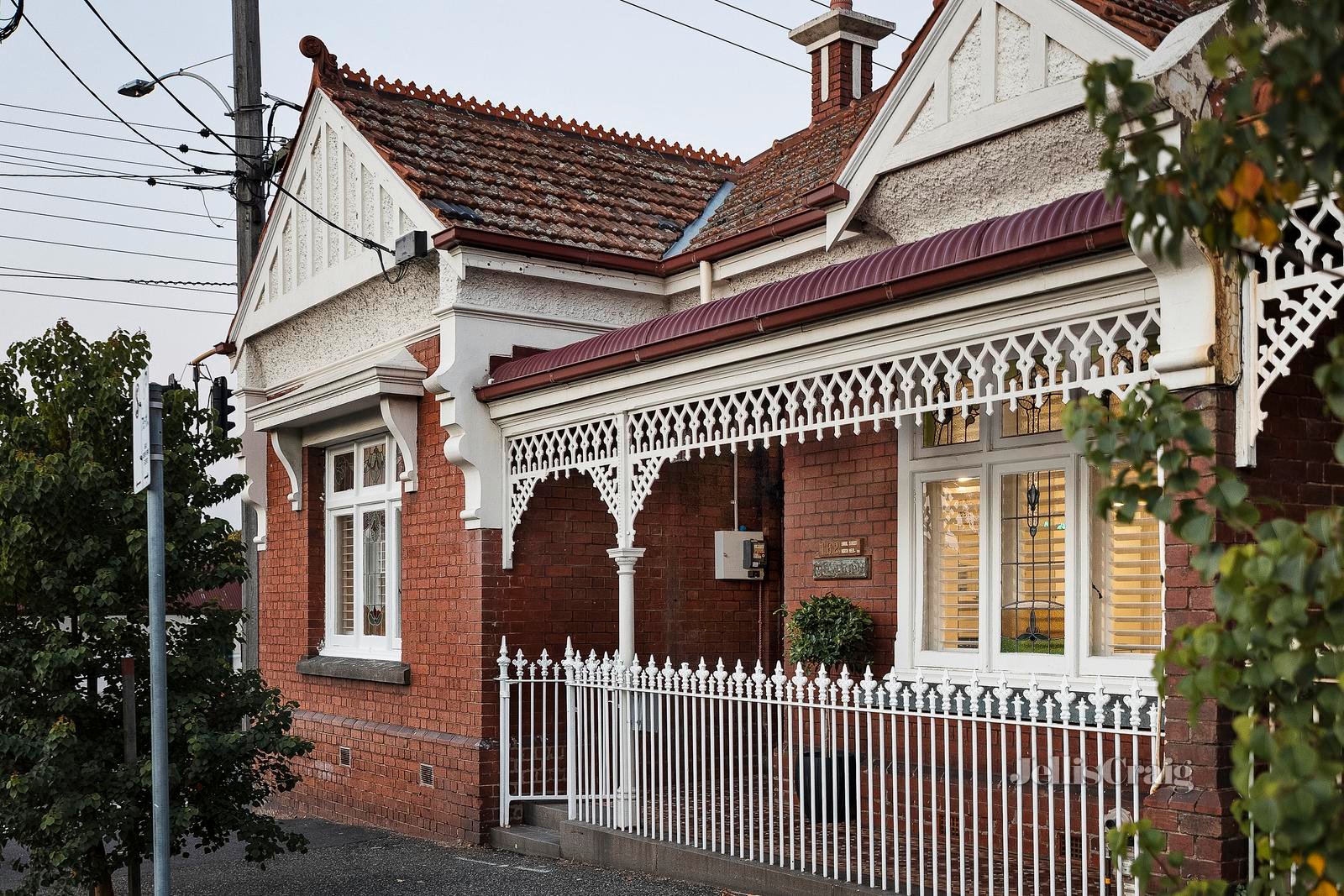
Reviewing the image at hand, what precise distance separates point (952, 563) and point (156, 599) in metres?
5.21

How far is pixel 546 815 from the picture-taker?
10195mm

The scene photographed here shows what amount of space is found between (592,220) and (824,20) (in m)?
3.52

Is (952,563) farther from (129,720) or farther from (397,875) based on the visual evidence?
(129,720)

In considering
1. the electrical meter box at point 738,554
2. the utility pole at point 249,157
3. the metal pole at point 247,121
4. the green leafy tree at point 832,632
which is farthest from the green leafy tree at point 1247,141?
the metal pole at point 247,121

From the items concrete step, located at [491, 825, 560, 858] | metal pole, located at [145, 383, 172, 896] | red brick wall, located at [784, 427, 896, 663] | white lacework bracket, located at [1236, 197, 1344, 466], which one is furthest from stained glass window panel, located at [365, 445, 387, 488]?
white lacework bracket, located at [1236, 197, 1344, 466]

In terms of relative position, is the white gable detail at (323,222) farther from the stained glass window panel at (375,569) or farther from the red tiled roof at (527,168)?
the stained glass window panel at (375,569)

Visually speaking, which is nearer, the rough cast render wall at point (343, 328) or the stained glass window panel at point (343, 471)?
the rough cast render wall at point (343, 328)

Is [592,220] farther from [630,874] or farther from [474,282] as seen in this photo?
[630,874]

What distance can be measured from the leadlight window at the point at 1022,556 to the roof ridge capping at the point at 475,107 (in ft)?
18.8

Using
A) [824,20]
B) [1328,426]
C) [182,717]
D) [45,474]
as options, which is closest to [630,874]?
[182,717]

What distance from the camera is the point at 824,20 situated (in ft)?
44.0

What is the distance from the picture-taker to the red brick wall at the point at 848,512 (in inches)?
373

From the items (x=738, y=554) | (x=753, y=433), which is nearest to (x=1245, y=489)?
(x=753, y=433)

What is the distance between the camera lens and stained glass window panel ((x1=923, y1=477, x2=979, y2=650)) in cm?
901
